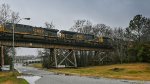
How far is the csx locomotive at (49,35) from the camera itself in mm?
52234

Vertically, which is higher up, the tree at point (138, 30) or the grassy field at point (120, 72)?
the tree at point (138, 30)

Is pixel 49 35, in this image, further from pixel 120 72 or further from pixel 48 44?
pixel 120 72

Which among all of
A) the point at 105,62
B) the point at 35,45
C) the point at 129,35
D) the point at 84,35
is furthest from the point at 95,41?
the point at 129,35

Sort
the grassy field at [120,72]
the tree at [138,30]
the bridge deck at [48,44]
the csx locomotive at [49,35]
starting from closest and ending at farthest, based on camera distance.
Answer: the grassy field at [120,72] → the bridge deck at [48,44] → the csx locomotive at [49,35] → the tree at [138,30]

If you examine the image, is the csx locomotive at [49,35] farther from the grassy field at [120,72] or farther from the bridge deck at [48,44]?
the grassy field at [120,72]

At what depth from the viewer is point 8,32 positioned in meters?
51.5

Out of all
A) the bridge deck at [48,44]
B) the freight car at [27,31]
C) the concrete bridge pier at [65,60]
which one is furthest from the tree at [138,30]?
the freight car at [27,31]

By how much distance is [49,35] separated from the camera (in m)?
63.0

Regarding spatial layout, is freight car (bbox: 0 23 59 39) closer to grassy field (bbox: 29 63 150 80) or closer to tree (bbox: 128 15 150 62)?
grassy field (bbox: 29 63 150 80)

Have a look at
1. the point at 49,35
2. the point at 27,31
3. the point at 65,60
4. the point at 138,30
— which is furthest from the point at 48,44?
the point at 138,30

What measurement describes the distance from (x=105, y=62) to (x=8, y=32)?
37.7 metres

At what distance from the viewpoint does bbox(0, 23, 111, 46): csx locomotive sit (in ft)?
171

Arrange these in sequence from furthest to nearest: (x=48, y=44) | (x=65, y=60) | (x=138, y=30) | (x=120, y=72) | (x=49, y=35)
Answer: (x=138, y=30) < (x=65, y=60) < (x=49, y=35) < (x=48, y=44) < (x=120, y=72)

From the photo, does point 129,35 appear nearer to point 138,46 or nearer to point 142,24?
point 142,24
